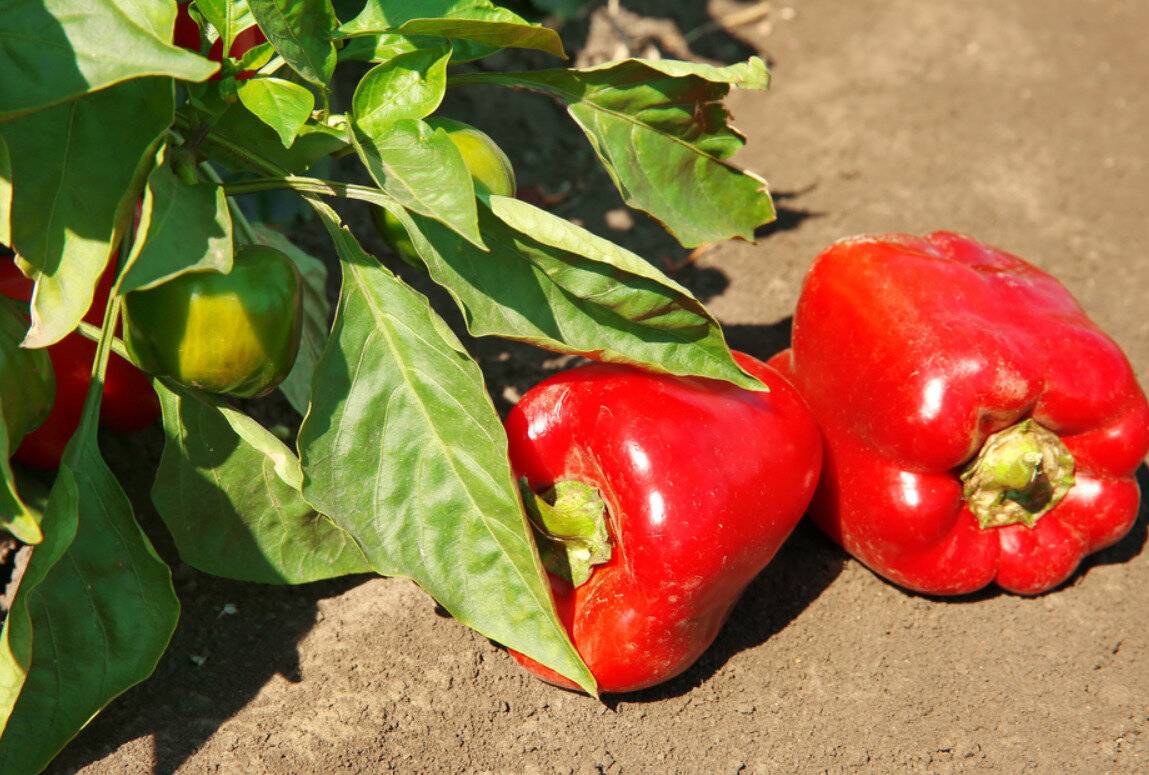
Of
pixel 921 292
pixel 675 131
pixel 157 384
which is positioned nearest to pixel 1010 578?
pixel 921 292

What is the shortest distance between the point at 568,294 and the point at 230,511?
0.68m

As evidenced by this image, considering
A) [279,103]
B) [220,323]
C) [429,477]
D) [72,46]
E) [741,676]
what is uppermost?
[72,46]

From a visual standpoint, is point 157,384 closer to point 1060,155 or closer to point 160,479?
point 160,479

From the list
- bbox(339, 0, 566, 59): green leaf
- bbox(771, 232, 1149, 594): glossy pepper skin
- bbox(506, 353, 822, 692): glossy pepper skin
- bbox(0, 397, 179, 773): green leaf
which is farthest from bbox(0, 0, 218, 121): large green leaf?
bbox(771, 232, 1149, 594): glossy pepper skin

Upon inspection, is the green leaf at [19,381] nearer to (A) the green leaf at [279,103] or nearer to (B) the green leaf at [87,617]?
(B) the green leaf at [87,617]

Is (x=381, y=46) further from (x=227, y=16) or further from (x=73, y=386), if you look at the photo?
(x=73, y=386)

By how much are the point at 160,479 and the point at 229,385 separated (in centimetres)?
33

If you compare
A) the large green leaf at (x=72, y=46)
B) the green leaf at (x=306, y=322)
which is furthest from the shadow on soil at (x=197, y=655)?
the large green leaf at (x=72, y=46)

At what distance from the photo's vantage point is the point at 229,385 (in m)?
1.73

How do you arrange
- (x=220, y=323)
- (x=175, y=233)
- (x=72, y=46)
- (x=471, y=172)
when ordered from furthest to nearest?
(x=471, y=172), (x=220, y=323), (x=175, y=233), (x=72, y=46)

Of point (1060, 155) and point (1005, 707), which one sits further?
point (1060, 155)

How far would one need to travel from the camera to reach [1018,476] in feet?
6.89

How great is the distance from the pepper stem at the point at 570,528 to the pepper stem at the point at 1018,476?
72cm

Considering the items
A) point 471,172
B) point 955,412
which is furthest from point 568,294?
point 955,412
